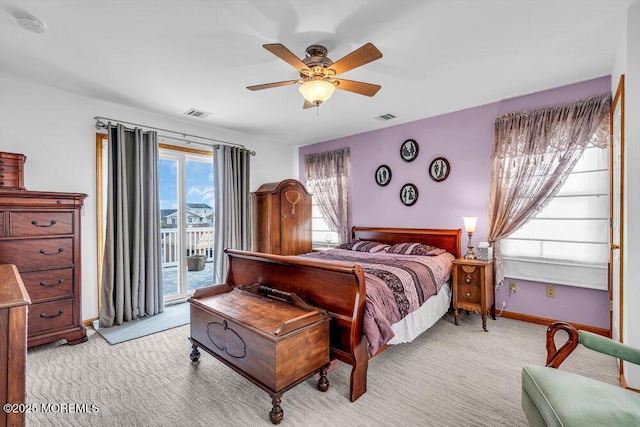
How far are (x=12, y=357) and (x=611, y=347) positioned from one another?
254 centimetres

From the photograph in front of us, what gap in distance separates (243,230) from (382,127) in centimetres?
273

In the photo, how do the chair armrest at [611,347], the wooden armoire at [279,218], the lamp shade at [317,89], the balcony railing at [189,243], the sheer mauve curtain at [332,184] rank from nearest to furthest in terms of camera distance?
the chair armrest at [611,347] → the lamp shade at [317,89] → the balcony railing at [189,243] → the wooden armoire at [279,218] → the sheer mauve curtain at [332,184]

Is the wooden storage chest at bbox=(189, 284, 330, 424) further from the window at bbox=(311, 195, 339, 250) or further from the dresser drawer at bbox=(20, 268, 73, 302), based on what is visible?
the window at bbox=(311, 195, 339, 250)

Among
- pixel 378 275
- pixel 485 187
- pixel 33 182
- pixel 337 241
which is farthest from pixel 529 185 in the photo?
pixel 33 182

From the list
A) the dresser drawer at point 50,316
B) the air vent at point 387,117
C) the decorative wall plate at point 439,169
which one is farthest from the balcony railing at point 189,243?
the decorative wall plate at point 439,169

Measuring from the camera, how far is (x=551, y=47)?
2523 millimetres

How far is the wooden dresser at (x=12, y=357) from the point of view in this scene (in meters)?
1.05

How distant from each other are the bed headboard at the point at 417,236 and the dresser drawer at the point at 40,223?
12.2 ft

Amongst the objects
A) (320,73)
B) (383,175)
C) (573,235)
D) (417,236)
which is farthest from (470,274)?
(320,73)

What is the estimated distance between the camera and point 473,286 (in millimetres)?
3396

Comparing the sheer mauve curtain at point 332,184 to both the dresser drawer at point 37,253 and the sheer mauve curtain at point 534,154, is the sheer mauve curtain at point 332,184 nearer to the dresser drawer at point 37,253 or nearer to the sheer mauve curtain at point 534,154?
the sheer mauve curtain at point 534,154

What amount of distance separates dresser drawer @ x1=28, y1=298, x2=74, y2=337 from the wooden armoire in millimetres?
2477

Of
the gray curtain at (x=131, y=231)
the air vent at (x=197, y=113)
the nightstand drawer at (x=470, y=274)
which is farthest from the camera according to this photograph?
the air vent at (x=197, y=113)

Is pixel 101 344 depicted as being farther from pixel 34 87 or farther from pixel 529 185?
pixel 529 185
